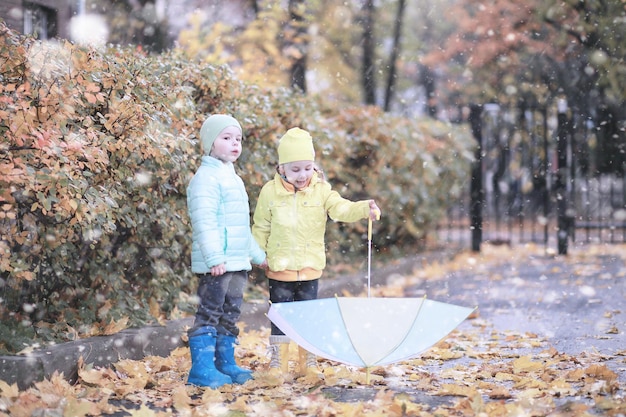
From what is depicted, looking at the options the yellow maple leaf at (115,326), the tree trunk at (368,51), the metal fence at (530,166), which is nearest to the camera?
the yellow maple leaf at (115,326)

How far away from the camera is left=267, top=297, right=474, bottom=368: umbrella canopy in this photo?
4523 mm

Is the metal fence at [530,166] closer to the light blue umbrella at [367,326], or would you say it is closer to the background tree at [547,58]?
the background tree at [547,58]

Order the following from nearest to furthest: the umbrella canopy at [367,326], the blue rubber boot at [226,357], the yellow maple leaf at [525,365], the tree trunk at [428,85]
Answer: the umbrella canopy at [367,326]
the blue rubber boot at [226,357]
the yellow maple leaf at [525,365]
the tree trunk at [428,85]

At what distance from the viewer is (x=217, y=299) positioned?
497 centimetres

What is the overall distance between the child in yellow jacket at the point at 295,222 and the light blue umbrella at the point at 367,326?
464 millimetres

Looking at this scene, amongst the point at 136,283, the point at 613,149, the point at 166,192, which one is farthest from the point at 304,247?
the point at 613,149

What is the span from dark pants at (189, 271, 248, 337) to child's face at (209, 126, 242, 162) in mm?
662

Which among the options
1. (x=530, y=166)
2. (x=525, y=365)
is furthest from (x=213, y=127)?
(x=530, y=166)

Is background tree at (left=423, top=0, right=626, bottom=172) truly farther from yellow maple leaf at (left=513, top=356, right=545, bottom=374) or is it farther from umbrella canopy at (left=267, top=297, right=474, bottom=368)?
umbrella canopy at (left=267, top=297, right=474, bottom=368)

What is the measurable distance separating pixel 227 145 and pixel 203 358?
1185mm

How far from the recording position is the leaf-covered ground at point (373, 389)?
420 cm

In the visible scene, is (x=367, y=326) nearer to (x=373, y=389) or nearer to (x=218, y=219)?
(x=373, y=389)

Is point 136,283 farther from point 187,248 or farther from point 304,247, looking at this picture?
point 304,247

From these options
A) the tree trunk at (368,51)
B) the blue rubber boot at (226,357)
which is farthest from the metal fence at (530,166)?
the blue rubber boot at (226,357)
